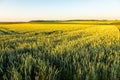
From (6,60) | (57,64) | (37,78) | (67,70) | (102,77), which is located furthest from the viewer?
(6,60)

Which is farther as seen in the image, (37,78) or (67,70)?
(67,70)

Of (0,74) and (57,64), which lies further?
(57,64)

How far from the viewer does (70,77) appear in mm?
4156

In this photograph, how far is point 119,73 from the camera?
4320mm

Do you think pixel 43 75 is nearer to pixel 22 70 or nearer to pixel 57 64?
pixel 22 70

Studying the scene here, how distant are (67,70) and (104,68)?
70 centimetres

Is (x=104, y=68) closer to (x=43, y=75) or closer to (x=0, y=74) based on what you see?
(x=43, y=75)

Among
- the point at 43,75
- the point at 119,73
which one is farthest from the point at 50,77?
the point at 119,73

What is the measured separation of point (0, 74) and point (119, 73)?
2.24 metres

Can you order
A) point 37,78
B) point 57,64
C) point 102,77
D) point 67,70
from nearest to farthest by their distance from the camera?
point 37,78
point 102,77
point 67,70
point 57,64

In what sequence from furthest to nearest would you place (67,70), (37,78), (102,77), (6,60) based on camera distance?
(6,60) < (67,70) < (102,77) < (37,78)

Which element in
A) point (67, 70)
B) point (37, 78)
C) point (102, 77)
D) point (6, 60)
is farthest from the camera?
point (6, 60)

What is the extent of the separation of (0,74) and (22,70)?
50 centimetres

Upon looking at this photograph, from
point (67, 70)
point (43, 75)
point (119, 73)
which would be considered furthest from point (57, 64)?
point (119, 73)
